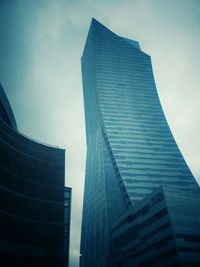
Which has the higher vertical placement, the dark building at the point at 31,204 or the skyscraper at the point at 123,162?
the skyscraper at the point at 123,162

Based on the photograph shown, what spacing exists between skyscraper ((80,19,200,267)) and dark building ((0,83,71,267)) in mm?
35971

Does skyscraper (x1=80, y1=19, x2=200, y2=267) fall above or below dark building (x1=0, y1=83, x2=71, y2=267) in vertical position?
above

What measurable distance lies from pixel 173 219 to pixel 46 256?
40727mm

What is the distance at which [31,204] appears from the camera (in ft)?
132

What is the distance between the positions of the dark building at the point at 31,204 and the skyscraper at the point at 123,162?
118ft

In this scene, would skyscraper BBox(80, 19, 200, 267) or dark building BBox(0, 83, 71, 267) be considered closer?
dark building BBox(0, 83, 71, 267)

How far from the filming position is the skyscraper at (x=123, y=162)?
86500mm

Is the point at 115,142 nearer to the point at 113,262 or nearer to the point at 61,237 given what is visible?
the point at 113,262

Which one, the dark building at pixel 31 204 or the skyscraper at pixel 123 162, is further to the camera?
the skyscraper at pixel 123 162

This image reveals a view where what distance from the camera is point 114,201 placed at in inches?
4761

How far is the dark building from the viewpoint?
35.0 metres

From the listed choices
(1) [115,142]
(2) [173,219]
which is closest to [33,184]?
(2) [173,219]

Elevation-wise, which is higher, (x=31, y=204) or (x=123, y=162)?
(x=123, y=162)

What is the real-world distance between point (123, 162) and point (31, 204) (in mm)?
87517
